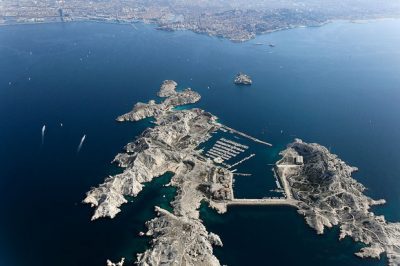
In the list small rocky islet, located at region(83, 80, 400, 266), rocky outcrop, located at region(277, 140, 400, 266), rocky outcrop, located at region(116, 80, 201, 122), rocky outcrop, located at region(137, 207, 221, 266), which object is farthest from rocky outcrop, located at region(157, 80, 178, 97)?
rocky outcrop, located at region(137, 207, 221, 266)

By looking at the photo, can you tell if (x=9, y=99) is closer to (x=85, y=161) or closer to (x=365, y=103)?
(x=85, y=161)

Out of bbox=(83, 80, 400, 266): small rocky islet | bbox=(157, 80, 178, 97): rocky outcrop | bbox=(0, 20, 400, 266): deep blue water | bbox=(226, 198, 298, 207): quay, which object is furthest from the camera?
bbox=(157, 80, 178, 97): rocky outcrop

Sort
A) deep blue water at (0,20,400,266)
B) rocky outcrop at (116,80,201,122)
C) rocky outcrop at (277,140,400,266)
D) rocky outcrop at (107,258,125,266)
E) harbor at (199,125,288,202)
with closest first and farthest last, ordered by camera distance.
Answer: rocky outcrop at (107,258,125,266)
deep blue water at (0,20,400,266)
rocky outcrop at (277,140,400,266)
harbor at (199,125,288,202)
rocky outcrop at (116,80,201,122)

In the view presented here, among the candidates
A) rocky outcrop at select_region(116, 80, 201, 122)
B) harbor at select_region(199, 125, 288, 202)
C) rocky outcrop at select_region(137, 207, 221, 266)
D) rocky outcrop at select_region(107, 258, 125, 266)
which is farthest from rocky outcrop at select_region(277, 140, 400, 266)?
rocky outcrop at select_region(116, 80, 201, 122)

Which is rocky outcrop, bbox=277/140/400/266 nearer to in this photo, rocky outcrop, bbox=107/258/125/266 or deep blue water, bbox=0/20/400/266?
deep blue water, bbox=0/20/400/266

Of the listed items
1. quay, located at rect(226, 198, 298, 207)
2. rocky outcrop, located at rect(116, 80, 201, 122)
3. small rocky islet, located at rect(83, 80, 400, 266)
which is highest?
small rocky islet, located at rect(83, 80, 400, 266)

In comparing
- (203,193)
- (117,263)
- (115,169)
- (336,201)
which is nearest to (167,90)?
(115,169)

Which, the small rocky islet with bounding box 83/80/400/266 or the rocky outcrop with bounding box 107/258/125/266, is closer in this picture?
the rocky outcrop with bounding box 107/258/125/266

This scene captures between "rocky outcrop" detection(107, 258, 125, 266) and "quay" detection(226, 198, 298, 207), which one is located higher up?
"rocky outcrop" detection(107, 258, 125, 266)
